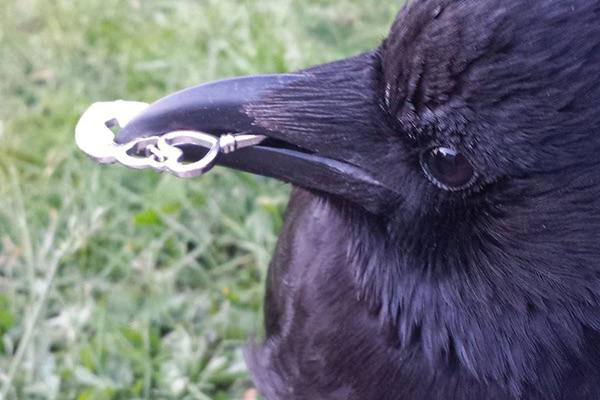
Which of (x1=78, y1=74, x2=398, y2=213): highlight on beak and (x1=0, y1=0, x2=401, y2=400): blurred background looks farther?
(x1=0, y1=0, x2=401, y2=400): blurred background

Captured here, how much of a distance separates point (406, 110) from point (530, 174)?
29 centimetres

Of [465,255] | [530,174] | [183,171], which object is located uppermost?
[183,171]

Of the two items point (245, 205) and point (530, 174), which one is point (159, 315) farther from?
point (530, 174)

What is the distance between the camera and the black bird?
5.20 feet

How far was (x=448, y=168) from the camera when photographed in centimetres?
172

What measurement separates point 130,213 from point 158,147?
1.79 m

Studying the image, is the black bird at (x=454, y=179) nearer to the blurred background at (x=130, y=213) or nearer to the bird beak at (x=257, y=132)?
the bird beak at (x=257, y=132)

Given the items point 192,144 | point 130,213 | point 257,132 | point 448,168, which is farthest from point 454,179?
point 130,213

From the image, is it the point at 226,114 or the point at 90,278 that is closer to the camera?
the point at 226,114

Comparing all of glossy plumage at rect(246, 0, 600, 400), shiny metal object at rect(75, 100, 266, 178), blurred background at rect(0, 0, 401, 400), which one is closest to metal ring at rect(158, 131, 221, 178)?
shiny metal object at rect(75, 100, 266, 178)

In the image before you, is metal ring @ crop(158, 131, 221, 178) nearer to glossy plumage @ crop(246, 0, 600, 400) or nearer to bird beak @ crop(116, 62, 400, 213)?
bird beak @ crop(116, 62, 400, 213)

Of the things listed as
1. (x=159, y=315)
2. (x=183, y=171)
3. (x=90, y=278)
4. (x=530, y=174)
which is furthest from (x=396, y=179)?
(x=90, y=278)

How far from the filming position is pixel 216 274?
3.50 metres

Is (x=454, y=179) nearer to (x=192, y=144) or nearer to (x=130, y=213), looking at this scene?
(x=192, y=144)
